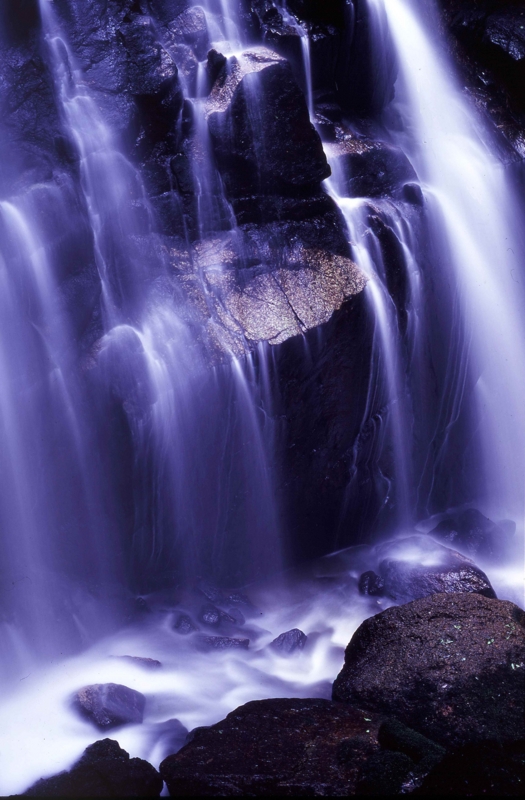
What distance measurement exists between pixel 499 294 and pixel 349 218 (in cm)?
256

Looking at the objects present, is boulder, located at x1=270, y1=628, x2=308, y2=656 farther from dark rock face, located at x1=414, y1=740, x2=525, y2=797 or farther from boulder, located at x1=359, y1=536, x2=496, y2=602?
dark rock face, located at x1=414, y1=740, x2=525, y2=797

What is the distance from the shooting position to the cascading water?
6660 mm

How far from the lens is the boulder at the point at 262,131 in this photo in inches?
301

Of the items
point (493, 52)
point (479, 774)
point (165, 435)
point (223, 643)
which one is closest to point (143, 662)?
point (223, 643)

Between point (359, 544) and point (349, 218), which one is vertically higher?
point (349, 218)

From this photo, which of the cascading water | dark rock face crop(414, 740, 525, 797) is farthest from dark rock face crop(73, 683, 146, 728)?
dark rock face crop(414, 740, 525, 797)

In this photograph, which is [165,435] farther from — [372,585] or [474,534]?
[474,534]

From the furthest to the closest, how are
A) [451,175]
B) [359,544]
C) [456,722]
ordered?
[451,175], [359,544], [456,722]

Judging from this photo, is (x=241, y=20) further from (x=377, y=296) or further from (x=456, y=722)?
(x=456, y=722)

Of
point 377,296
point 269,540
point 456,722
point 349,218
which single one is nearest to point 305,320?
point 377,296

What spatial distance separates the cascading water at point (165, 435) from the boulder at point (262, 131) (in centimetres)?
14

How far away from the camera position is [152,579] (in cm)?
763

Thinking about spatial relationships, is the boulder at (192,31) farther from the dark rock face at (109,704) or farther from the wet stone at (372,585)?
the dark rock face at (109,704)

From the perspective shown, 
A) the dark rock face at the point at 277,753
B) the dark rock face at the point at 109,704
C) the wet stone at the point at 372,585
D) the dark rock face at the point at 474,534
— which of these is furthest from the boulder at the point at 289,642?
the dark rock face at the point at 474,534
